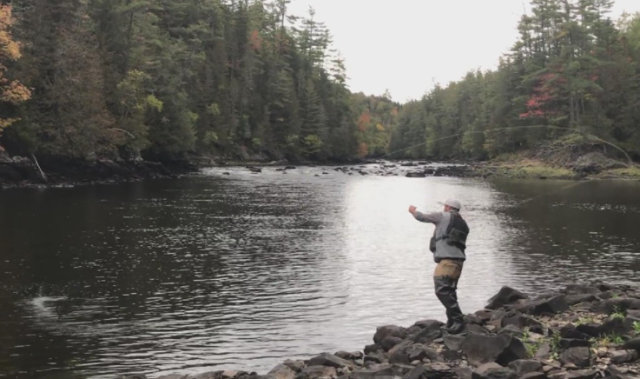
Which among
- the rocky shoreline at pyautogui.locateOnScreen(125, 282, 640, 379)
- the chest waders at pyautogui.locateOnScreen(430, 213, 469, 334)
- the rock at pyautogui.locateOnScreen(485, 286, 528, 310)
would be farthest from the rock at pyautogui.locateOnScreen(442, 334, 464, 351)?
the rock at pyautogui.locateOnScreen(485, 286, 528, 310)

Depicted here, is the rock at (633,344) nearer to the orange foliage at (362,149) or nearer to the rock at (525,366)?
the rock at (525,366)

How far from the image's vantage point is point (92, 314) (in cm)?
1366

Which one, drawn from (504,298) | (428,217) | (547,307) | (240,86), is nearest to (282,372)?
(428,217)

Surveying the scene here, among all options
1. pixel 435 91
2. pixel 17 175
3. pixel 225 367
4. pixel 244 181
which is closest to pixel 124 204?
pixel 17 175

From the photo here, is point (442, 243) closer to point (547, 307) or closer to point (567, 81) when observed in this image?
point (547, 307)

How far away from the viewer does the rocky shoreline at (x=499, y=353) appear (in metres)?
8.73

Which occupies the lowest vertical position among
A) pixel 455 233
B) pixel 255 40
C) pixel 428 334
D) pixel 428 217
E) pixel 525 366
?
pixel 428 334

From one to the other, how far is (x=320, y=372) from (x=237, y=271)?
32.0ft

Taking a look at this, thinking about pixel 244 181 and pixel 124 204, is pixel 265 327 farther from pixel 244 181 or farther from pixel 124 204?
pixel 244 181

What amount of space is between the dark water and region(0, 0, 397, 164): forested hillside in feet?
50.6

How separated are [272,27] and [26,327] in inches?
5001

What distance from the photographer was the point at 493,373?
838 centimetres

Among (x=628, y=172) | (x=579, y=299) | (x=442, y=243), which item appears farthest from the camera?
(x=628, y=172)

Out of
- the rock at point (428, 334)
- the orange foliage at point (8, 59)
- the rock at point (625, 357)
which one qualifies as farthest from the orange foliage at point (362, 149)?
the rock at point (625, 357)
